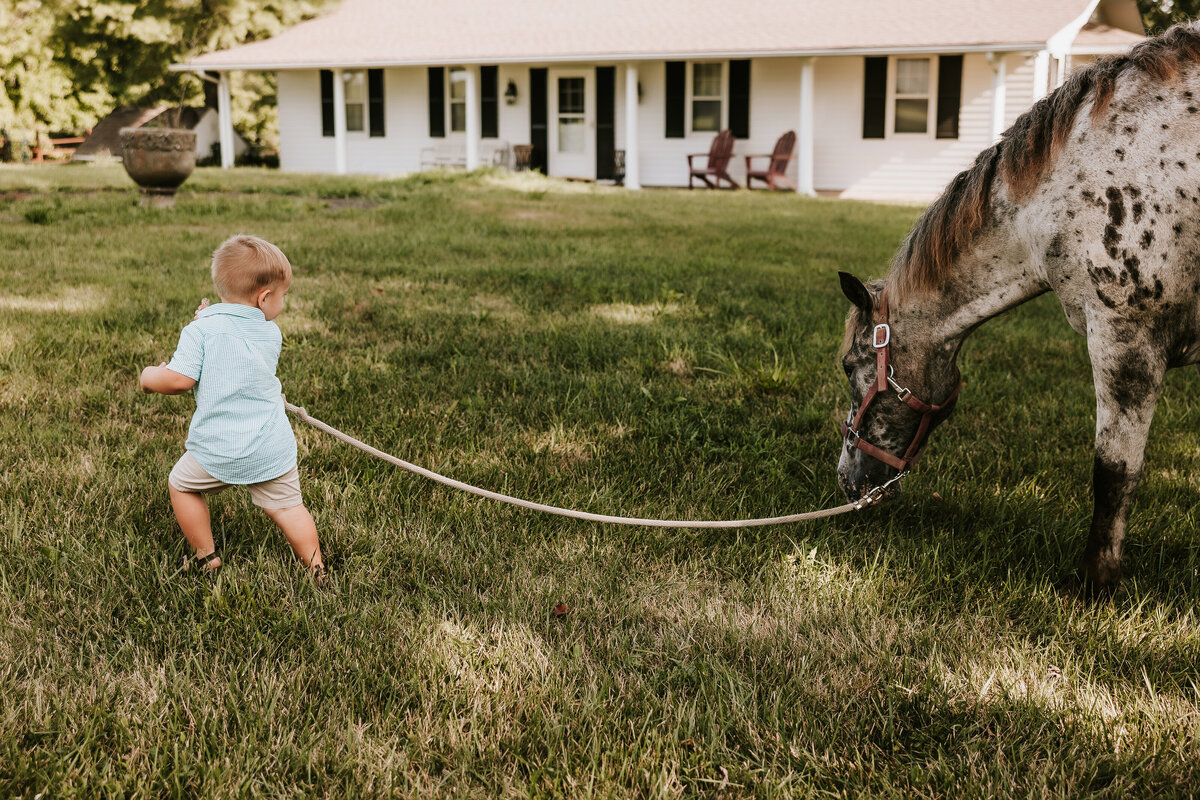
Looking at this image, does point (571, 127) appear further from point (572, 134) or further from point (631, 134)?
point (631, 134)

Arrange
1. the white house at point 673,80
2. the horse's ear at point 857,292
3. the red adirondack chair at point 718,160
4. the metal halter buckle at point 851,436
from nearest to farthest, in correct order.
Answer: the horse's ear at point 857,292 < the metal halter buckle at point 851,436 < the white house at point 673,80 < the red adirondack chair at point 718,160

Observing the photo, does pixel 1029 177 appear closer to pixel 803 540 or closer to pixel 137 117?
pixel 803 540

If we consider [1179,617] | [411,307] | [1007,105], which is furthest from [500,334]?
[1007,105]

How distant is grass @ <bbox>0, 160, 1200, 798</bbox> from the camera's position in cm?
207

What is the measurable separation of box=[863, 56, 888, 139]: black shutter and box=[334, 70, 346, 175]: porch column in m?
11.5

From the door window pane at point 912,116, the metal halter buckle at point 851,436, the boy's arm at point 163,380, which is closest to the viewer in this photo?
the boy's arm at point 163,380

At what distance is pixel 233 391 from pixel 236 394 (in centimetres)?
2

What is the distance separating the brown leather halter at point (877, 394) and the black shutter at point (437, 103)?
68.9 ft

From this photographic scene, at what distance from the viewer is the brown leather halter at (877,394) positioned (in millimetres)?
3027

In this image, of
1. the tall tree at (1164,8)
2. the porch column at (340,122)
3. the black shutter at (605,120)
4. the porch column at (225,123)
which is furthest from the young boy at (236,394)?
the tall tree at (1164,8)

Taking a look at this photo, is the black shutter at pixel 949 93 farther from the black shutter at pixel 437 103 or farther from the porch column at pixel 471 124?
the black shutter at pixel 437 103

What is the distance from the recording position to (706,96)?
20.5m

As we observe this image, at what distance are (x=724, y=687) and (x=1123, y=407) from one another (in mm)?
1320

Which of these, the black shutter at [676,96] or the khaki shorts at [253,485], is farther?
the black shutter at [676,96]
